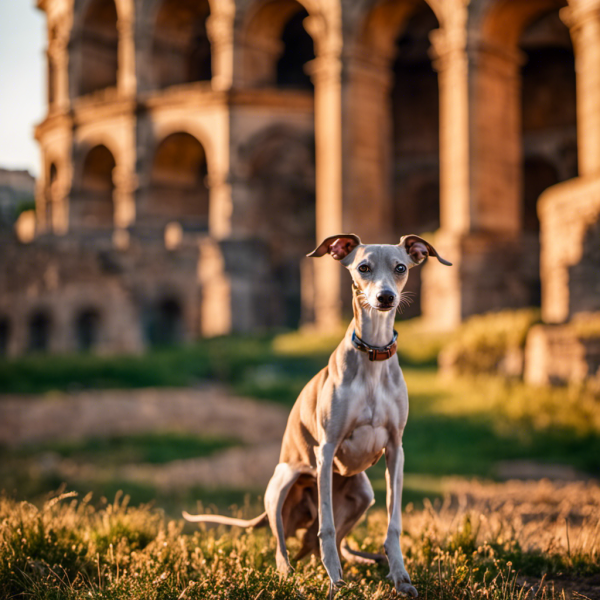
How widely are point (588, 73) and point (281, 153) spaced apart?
1263 cm

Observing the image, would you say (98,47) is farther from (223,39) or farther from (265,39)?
(265,39)

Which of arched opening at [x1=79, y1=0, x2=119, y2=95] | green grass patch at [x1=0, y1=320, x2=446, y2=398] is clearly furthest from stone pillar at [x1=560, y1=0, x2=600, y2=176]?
arched opening at [x1=79, y1=0, x2=119, y2=95]

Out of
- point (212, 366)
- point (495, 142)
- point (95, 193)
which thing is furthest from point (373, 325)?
point (95, 193)

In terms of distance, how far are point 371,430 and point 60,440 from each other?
10570 mm

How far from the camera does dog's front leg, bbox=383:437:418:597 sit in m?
3.86

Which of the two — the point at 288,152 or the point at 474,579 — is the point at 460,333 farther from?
the point at 474,579

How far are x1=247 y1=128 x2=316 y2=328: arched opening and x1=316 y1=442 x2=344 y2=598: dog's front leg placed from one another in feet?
75.8

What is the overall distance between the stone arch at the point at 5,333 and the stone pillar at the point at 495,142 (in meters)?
16.7

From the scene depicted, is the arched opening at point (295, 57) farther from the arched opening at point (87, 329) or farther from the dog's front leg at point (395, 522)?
the dog's front leg at point (395, 522)

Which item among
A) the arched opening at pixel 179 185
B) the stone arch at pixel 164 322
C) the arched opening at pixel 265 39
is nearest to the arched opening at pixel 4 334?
the stone arch at pixel 164 322

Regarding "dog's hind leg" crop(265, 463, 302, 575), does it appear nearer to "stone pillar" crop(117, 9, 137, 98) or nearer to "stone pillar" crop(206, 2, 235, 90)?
"stone pillar" crop(206, 2, 235, 90)

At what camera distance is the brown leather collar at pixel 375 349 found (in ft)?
→ 13.0

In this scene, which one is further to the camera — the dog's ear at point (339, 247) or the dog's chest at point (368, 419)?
the dog's ear at point (339, 247)

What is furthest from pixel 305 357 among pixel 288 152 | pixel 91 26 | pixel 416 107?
pixel 91 26
